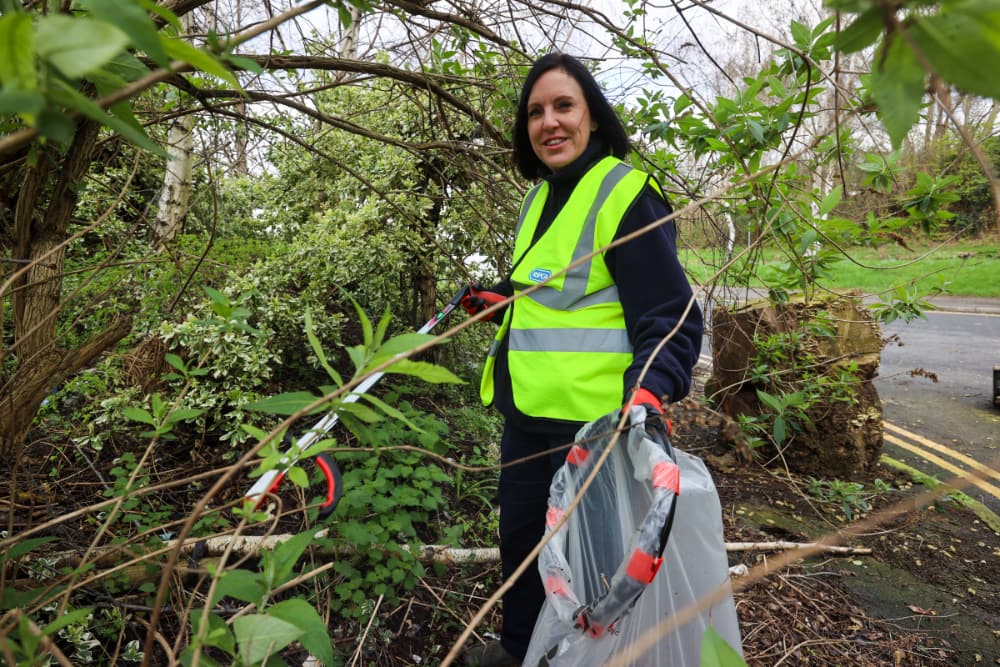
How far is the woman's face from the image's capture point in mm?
1809

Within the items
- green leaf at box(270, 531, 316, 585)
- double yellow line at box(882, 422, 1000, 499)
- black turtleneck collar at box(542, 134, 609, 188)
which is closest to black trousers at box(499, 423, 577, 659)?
black turtleneck collar at box(542, 134, 609, 188)

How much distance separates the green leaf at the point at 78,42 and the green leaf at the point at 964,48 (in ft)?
1.86

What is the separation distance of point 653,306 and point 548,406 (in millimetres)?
440

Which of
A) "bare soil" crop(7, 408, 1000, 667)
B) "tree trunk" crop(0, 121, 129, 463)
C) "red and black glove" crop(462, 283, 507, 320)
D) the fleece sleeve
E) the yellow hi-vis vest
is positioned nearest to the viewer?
"tree trunk" crop(0, 121, 129, 463)

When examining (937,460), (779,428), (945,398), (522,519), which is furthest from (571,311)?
(945,398)

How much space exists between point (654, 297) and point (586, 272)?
0.22 m

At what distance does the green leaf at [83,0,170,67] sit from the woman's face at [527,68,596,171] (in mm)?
1480

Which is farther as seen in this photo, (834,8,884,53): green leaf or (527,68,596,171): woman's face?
(527,68,596,171): woman's face

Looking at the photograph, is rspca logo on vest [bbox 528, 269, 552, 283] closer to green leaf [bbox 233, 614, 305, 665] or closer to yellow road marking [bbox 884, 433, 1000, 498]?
green leaf [bbox 233, 614, 305, 665]

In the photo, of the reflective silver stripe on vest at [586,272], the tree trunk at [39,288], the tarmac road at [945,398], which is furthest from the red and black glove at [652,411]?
the tarmac road at [945,398]

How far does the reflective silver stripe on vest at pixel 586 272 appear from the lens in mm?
1625

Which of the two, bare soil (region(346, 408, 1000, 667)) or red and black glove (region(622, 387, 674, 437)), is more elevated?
red and black glove (region(622, 387, 674, 437))

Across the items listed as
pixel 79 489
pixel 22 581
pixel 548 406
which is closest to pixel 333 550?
pixel 22 581

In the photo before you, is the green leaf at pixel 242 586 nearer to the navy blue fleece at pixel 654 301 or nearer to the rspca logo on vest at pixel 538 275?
the navy blue fleece at pixel 654 301
